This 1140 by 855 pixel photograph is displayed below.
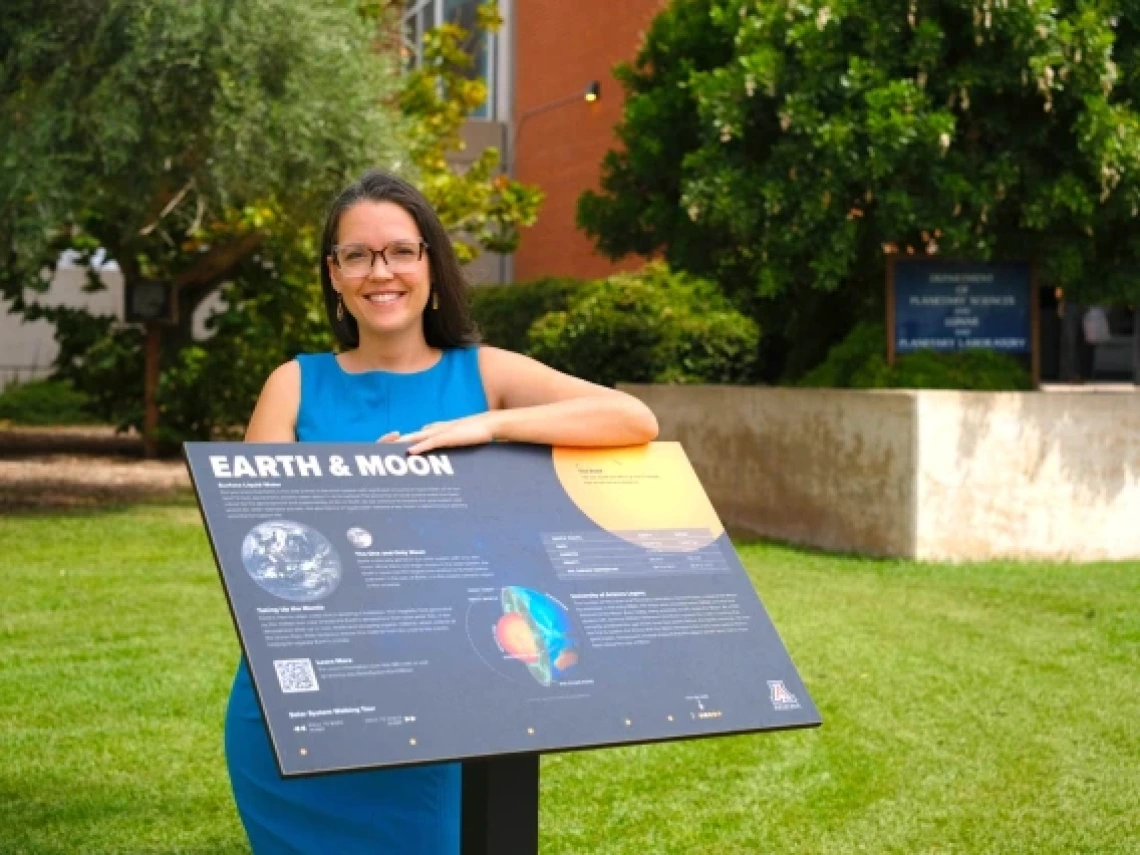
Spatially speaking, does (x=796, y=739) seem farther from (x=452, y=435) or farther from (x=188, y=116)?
(x=188, y=116)

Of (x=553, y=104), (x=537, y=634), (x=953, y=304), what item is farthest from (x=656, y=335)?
(x=537, y=634)

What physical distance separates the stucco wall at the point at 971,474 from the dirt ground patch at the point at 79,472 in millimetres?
6004

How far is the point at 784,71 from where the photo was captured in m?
12.1

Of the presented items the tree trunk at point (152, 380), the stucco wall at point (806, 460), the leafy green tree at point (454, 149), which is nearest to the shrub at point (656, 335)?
the stucco wall at point (806, 460)

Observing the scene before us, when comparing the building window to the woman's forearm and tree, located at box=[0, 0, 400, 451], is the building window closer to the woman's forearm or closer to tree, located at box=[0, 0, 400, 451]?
tree, located at box=[0, 0, 400, 451]

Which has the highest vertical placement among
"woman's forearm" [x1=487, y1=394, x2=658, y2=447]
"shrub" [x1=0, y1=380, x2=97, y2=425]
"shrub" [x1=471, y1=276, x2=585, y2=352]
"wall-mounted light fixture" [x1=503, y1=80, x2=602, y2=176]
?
"wall-mounted light fixture" [x1=503, y1=80, x2=602, y2=176]

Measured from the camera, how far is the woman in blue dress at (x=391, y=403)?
139 inches

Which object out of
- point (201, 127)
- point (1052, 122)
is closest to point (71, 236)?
point (201, 127)

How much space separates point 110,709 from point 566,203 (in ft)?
59.3

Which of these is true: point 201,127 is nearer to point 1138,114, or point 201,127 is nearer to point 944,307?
point 944,307

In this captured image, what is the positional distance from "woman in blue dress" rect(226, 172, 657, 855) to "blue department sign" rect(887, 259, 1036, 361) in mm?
9163

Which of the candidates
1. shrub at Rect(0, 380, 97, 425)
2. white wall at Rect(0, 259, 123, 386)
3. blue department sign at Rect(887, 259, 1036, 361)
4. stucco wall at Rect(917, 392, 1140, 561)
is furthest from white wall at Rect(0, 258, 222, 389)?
stucco wall at Rect(917, 392, 1140, 561)

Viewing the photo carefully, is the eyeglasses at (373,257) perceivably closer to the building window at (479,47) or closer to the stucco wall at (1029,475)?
the stucco wall at (1029,475)

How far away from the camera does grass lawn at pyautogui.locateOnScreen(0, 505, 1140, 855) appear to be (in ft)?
19.1
